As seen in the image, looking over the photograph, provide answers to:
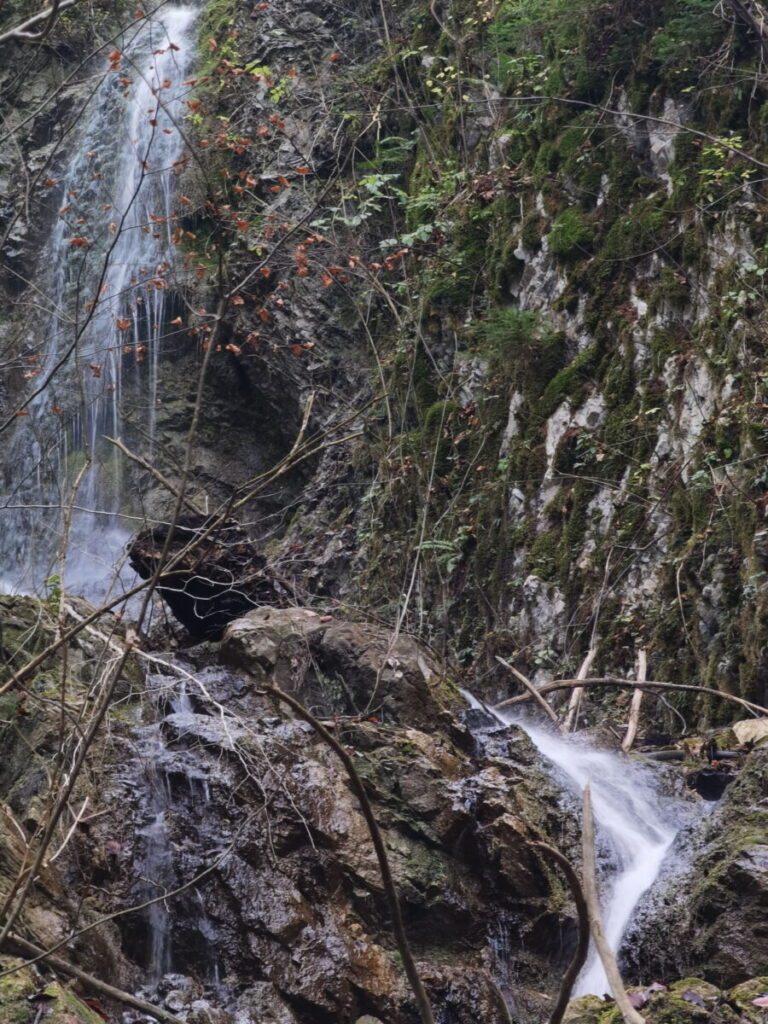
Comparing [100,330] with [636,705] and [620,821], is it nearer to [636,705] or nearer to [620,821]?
[636,705]

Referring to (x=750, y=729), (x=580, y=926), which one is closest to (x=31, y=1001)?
(x=580, y=926)

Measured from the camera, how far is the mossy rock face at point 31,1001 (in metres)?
2.98

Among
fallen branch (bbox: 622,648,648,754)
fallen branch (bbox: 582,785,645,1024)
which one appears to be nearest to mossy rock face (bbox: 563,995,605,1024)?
fallen branch (bbox: 582,785,645,1024)

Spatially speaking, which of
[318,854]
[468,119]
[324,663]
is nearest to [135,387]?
[468,119]

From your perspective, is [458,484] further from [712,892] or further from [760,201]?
[712,892]

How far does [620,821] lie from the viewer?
5145 mm

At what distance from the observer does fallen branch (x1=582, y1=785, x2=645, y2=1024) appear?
1357 millimetres

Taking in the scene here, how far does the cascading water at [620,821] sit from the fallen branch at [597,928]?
3.10m

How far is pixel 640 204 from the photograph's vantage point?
8.00 metres

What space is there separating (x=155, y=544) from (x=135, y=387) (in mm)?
6384

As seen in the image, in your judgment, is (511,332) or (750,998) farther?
(511,332)

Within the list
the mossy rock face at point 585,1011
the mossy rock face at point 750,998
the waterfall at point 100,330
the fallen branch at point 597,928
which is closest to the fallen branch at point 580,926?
the fallen branch at point 597,928

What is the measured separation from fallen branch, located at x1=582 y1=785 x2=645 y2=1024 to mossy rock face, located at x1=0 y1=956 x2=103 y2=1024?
2217mm

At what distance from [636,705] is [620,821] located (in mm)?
1255
